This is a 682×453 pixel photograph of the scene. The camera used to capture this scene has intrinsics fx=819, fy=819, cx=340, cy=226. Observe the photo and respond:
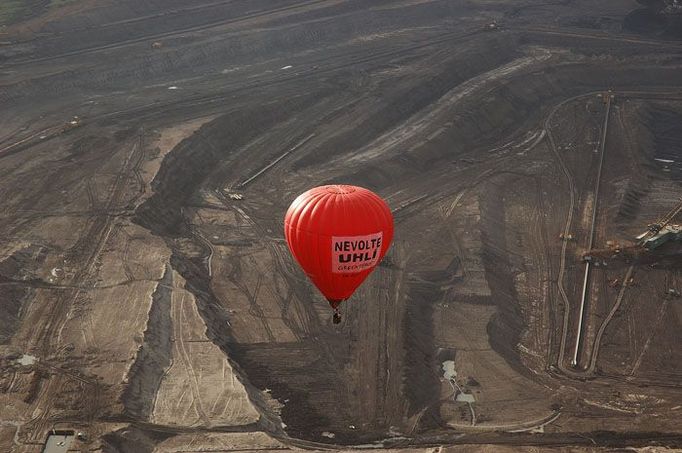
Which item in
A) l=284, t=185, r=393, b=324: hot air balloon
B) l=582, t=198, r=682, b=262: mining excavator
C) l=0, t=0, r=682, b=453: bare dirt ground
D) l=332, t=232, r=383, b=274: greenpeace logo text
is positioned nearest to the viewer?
l=284, t=185, r=393, b=324: hot air balloon

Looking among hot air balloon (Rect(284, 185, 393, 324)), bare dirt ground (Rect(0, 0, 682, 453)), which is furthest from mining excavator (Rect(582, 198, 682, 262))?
hot air balloon (Rect(284, 185, 393, 324))

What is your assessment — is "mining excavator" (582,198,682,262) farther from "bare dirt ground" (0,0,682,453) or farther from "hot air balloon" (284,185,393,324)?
"hot air balloon" (284,185,393,324)

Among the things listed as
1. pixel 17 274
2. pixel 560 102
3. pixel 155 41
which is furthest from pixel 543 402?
pixel 155 41

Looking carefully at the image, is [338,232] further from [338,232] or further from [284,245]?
[284,245]

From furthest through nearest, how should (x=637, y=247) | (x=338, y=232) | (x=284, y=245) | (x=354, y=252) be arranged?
(x=637, y=247) < (x=284, y=245) < (x=354, y=252) < (x=338, y=232)

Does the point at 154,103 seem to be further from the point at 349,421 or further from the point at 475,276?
the point at 349,421

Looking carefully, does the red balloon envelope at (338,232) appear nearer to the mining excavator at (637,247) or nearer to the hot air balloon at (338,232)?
the hot air balloon at (338,232)

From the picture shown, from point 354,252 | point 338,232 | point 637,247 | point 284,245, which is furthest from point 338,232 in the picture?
point 637,247
